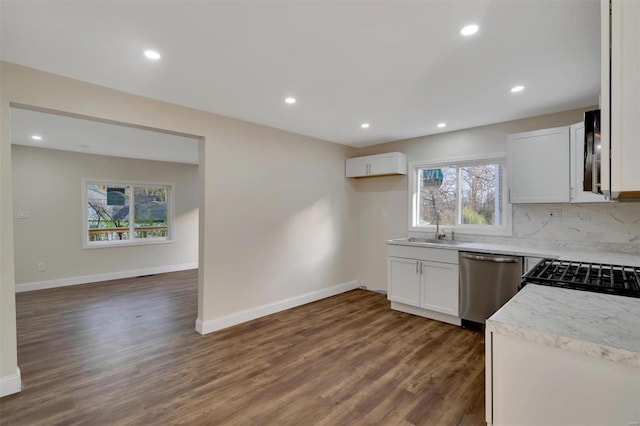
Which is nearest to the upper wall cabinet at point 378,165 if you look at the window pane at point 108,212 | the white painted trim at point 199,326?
the white painted trim at point 199,326

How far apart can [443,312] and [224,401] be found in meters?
2.63

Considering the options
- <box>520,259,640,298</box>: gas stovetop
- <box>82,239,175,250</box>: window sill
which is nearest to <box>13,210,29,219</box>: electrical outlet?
<box>82,239,175,250</box>: window sill

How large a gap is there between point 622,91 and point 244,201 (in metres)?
3.45

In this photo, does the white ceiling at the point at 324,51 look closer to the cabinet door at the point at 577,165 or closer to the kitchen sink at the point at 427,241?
the cabinet door at the point at 577,165

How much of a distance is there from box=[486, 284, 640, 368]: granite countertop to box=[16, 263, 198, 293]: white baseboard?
22.2 ft

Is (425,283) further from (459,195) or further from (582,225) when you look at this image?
(582,225)

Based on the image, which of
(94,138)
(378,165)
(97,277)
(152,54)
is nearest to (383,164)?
(378,165)

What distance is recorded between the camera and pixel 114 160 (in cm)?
596

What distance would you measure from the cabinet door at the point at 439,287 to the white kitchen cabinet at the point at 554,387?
8.45ft

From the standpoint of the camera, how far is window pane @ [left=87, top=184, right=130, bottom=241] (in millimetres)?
5879

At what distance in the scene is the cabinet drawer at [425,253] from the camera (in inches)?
140

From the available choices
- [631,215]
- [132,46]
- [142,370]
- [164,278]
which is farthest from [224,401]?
[164,278]

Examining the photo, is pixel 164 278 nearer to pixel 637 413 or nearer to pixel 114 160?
pixel 114 160

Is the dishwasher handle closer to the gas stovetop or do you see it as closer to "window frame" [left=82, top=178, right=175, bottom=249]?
the gas stovetop
